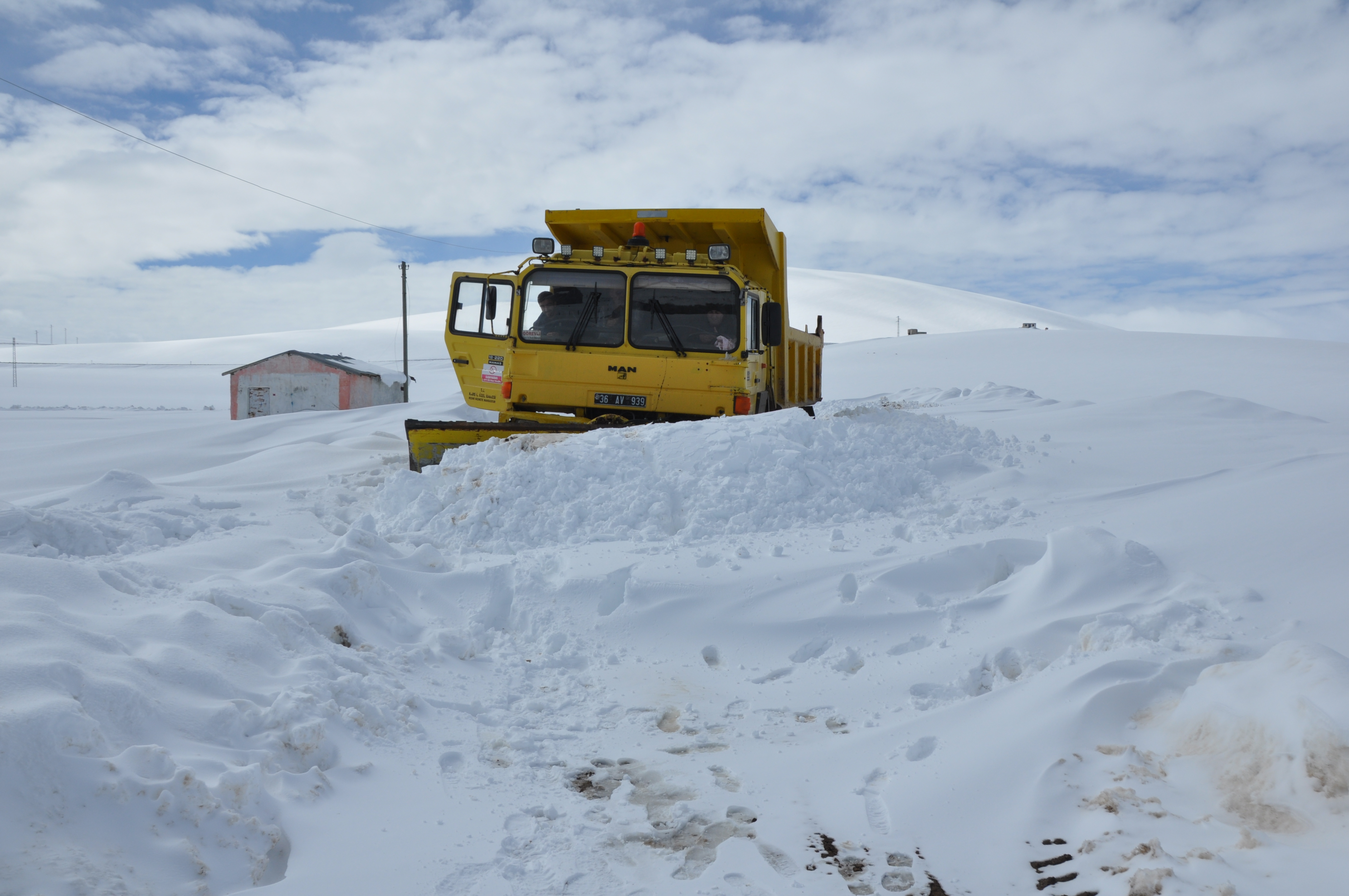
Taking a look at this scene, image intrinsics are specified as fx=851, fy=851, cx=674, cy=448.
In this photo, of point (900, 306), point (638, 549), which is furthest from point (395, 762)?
point (900, 306)

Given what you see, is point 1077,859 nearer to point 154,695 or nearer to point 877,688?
point 877,688

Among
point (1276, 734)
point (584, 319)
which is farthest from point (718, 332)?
point (1276, 734)

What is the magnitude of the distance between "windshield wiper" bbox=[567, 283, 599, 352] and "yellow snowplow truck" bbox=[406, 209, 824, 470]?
0.4 inches

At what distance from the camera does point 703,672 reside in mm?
4348

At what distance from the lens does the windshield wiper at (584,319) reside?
8352 millimetres

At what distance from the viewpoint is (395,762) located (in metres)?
3.19

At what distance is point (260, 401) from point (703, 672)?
877 inches

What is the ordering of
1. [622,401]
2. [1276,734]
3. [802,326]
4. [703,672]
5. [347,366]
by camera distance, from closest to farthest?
[1276,734]
[703,672]
[622,401]
[347,366]
[802,326]

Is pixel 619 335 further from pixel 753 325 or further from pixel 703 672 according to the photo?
pixel 703 672

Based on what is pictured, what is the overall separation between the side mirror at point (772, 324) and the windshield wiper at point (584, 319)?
1645mm

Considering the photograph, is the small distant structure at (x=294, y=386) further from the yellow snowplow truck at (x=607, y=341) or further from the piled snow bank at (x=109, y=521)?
the piled snow bank at (x=109, y=521)

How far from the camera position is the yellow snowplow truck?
8.12 m

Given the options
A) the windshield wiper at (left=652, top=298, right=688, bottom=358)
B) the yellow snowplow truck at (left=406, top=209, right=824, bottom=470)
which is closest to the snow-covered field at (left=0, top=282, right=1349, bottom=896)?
the yellow snowplow truck at (left=406, top=209, right=824, bottom=470)

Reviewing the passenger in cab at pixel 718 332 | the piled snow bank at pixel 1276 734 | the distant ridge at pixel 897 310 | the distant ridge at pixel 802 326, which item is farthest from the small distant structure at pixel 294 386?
the distant ridge at pixel 897 310
